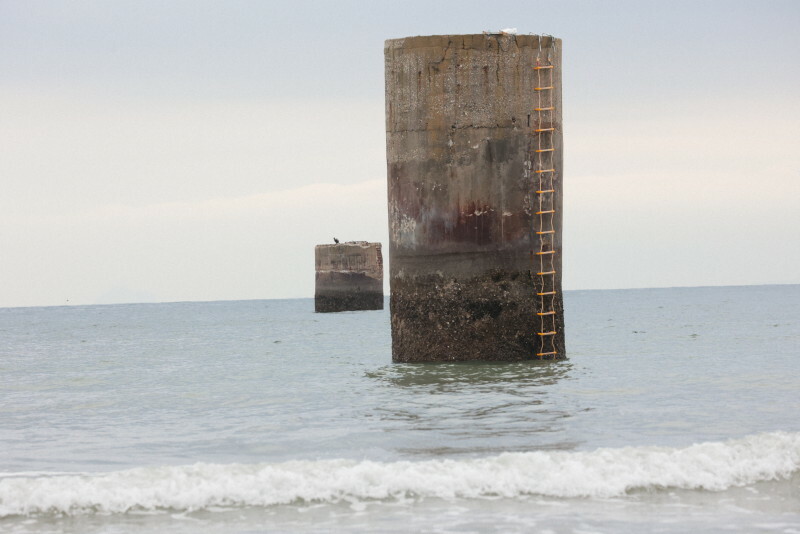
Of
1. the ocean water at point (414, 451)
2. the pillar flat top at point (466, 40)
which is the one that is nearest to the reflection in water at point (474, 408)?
the ocean water at point (414, 451)

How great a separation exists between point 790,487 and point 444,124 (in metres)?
8.25

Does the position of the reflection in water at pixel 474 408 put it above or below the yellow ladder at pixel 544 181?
below

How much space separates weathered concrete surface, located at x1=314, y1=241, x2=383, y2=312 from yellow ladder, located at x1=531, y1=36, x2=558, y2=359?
37838 mm

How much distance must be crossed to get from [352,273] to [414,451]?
44242 mm

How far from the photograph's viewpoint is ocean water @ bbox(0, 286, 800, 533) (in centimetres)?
761

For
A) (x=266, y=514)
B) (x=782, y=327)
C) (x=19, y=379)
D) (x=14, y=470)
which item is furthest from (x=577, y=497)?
(x=782, y=327)

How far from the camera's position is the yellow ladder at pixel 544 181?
15164 mm

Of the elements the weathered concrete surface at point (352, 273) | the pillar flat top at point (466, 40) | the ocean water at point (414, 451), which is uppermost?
the pillar flat top at point (466, 40)

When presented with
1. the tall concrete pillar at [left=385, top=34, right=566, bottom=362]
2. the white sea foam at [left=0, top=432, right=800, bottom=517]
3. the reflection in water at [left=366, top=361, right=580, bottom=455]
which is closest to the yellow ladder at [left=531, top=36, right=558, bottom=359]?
the tall concrete pillar at [left=385, top=34, right=566, bottom=362]

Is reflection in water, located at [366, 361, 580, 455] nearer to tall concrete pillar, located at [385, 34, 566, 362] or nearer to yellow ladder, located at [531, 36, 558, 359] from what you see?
tall concrete pillar, located at [385, 34, 566, 362]

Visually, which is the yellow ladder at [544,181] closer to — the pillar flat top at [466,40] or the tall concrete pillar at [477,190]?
the tall concrete pillar at [477,190]

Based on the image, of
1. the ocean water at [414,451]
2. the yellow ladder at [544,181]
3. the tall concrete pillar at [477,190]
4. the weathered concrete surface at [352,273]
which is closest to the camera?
the ocean water at [414,451]

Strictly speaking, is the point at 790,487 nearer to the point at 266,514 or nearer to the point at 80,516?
the point at 266,514

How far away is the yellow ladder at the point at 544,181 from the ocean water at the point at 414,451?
3.36 feet
